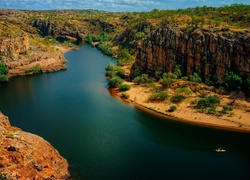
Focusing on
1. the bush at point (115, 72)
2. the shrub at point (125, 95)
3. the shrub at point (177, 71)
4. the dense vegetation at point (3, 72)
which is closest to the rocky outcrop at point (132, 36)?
the bush at point (115, 72)

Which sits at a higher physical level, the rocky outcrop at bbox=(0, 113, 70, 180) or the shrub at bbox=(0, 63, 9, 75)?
the rocky outcrop at bbox=(0, 113, 70, 180)

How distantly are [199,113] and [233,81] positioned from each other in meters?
13.3

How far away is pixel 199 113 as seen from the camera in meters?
62.2

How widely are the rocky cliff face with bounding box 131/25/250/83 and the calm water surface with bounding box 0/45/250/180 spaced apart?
670 inches

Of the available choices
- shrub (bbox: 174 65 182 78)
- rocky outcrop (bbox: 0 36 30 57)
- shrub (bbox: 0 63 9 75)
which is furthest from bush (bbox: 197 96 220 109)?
rocky outcrop (bbox: 0 36 30 57)

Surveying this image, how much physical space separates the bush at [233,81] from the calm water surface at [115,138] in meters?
17.7

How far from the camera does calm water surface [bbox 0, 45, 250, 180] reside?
42594 mm

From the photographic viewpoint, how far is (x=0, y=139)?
38.7 metres

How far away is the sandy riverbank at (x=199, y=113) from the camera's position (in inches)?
2260

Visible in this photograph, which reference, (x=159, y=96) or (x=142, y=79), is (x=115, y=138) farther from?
(x=142, y=79)

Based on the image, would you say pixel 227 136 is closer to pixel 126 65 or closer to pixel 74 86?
pixel 74 86

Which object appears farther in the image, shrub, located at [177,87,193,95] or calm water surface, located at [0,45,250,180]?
shrub, located at [177,87,193,95]

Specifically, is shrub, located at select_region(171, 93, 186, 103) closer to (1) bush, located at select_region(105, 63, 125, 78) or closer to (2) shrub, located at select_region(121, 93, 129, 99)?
(2) shrub, located at select_region(121, 93, 129, 99)

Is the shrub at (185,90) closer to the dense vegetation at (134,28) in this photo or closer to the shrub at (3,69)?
the dense vegetation at (134,28)
